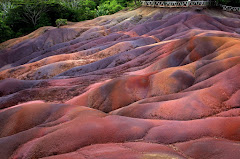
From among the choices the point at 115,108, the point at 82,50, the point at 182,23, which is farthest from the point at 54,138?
the point at 182,23

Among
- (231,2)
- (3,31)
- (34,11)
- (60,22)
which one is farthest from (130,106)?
(231,2)

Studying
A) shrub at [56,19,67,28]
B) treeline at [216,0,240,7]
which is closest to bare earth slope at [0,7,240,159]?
→ treeline at [216,0,240,7]

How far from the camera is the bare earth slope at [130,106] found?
6.74m

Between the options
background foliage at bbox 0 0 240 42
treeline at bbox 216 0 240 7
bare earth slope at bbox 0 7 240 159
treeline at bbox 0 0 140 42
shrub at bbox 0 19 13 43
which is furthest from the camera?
treeline at bbox 0 0 140 42

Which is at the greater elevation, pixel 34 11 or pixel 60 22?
pixel 34 11

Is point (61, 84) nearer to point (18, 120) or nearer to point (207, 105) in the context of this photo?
point (18, 120)

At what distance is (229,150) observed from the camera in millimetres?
5734

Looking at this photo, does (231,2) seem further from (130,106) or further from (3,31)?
(3,31)

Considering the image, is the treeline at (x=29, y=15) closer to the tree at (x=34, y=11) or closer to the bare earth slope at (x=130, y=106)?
the tree at (x=34, y=11)

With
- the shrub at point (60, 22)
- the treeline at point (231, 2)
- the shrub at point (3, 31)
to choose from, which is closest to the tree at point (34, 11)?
the shrub at point (60, 22)

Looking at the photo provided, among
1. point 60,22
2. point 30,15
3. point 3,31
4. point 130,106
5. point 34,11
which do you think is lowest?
point 130,106

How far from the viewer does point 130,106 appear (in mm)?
11219

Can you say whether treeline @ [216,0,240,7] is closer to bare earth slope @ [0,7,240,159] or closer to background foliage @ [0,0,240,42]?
background foliage @ [0,0,240,42]

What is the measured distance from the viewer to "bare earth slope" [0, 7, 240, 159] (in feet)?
22.1
